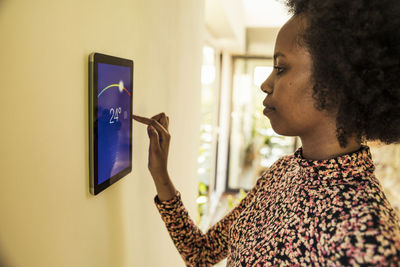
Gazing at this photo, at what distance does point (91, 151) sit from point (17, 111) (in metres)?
0.22

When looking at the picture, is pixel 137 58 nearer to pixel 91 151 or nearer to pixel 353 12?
pixel 91 151

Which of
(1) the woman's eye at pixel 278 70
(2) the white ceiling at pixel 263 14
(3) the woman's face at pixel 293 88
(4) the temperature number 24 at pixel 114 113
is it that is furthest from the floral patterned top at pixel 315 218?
(2) the white ceiling at pixel 263 14

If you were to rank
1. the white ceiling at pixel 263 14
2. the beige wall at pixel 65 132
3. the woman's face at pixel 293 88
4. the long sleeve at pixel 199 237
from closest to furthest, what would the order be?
the beige wall at pixel 65 132, the woman's face at pixel 293 88, the long sleeve at pixel 199 237, the white ceiling at pixel 263 14

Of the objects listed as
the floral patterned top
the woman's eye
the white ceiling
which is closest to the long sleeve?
the floral patterned top

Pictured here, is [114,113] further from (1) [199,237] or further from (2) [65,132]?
(1) [199,237]

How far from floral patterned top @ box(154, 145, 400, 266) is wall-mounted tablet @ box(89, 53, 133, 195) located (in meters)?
0.26

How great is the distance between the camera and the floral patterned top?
563 millimetres

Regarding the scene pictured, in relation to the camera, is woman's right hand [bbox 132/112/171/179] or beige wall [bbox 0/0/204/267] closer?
beige wall [bbox 0/0/204/267]

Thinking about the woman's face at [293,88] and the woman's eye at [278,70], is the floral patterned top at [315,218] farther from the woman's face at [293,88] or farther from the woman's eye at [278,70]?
the woman's eye at [278,70]

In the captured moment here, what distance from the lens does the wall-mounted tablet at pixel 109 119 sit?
0.62 metres

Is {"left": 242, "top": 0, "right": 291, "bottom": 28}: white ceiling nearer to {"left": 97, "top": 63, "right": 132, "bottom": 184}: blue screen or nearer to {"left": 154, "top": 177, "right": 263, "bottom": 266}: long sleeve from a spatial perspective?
{"left": 154, "top": 177, "right": 263, "bottom": 266}: long sleeve

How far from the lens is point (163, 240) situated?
4.06ft

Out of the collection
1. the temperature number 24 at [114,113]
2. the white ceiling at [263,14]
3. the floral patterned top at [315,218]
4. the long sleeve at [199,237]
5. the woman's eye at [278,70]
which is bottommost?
the long sleeve at [199,237]

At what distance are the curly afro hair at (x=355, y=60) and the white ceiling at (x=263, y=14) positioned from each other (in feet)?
10.1
